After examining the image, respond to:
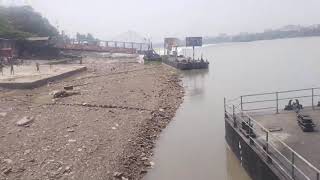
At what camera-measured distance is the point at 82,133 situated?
17.0 m

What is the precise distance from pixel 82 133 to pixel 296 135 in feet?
28.3

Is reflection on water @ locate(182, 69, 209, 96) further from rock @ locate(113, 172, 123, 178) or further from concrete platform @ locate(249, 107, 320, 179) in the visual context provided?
rock @ locate(113, 172, 123, 178)

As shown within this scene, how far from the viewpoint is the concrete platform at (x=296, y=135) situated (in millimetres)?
10252

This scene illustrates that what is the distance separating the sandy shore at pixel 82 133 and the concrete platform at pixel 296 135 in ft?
14.9

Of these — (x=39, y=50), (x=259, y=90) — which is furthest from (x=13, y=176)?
(x=39, y=50)

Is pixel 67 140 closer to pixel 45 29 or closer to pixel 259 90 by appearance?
pixel 259 90

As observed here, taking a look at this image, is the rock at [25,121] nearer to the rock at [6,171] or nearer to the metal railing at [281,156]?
the rock at [6,171]

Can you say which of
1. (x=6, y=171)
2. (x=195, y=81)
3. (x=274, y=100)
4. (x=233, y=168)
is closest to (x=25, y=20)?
(x=195, y=81)

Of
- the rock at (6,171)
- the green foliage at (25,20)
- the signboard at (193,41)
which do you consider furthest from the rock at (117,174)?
the green foliage at (25,20)

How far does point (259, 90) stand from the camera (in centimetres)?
3453

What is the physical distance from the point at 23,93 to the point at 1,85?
11.6ft

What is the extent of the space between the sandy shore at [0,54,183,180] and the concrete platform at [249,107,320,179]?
Answer: 4.54m

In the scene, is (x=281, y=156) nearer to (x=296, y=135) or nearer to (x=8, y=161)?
(x=296, y=135)

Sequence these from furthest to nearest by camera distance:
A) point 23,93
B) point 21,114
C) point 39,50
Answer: point 39,50
point 23,93
point 21,114
